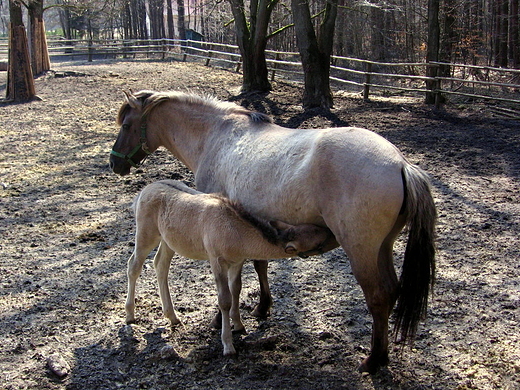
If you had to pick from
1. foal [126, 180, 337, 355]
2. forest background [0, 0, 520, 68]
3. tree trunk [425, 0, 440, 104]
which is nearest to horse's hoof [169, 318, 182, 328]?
foal [126, 180, 337, 355]

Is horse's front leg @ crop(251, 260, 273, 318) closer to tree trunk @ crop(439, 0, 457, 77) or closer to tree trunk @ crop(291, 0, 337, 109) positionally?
tree trunk @ crop(291, 0, 337, 109)

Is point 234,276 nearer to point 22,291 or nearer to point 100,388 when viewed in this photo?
point 100,388

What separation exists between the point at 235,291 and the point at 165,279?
64 cm

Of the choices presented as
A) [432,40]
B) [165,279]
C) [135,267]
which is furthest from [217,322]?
[432,40]

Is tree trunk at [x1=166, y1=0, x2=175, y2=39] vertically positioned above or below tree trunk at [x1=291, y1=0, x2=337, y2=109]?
above

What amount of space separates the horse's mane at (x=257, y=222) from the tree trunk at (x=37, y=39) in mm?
19270

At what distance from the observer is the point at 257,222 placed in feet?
12.6

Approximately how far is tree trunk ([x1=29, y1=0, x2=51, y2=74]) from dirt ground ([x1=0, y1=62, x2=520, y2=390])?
1337cm

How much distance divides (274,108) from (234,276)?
10.1 metres

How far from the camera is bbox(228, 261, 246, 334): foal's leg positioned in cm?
427

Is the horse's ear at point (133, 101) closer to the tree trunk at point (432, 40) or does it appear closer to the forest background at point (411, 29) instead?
the tree trunk at point (432, 40)

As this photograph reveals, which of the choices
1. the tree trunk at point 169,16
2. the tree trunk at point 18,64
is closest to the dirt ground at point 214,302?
the tree trunk at point 18,64

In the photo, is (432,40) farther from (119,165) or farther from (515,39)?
(119,165)

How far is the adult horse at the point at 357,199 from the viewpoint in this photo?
3.52 m
